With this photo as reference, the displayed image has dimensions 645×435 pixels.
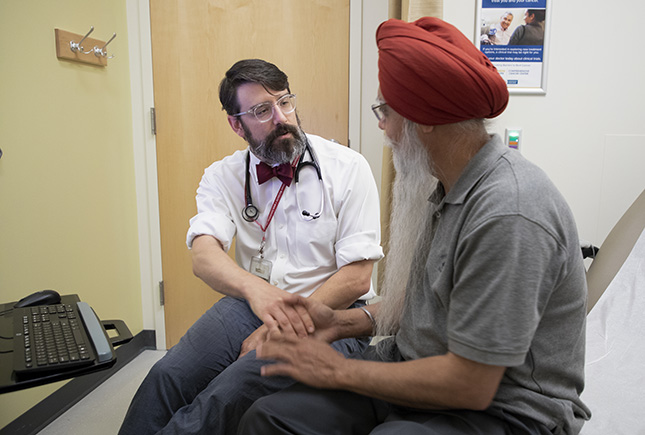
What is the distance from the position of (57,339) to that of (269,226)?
0.79 m

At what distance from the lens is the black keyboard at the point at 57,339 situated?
97cm

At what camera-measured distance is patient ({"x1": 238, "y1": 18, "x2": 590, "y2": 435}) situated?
0.83 meters

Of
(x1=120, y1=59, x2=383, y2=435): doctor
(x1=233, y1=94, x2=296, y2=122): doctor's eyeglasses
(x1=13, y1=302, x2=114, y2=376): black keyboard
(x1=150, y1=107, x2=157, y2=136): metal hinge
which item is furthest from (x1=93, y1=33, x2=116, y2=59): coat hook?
(x1=13, y1=302, x2=114, y2=376): black keyboard

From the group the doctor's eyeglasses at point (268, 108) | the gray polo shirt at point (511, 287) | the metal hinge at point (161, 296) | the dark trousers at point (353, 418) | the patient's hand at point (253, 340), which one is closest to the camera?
the gray polo shirt at point (511, 287)

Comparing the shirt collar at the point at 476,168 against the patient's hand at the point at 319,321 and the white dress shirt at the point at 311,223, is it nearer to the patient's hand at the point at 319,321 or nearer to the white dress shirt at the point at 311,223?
the patient's hand at the point at 319,321

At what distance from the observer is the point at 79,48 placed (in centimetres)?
215

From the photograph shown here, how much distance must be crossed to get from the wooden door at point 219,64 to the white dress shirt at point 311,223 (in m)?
0.81

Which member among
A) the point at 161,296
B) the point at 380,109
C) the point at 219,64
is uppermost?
the point at 219,64

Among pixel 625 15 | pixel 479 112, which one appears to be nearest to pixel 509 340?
pixel 479 112

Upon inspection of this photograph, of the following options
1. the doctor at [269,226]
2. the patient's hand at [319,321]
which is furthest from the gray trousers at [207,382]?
the patient's hand at [319,321]

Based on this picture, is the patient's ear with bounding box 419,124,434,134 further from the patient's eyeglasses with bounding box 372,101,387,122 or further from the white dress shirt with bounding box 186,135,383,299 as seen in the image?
the white dress shirt with bounding box 186,135,383,299

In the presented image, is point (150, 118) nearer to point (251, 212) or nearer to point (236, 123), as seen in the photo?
point (236, 123)

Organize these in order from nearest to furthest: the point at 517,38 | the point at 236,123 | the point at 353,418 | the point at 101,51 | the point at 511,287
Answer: the point at 511,287 < the point at 353,418 < the point at 236,123 < the point at 517,38 < the point at 101,51

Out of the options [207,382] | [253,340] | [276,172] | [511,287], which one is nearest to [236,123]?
[276,172]
